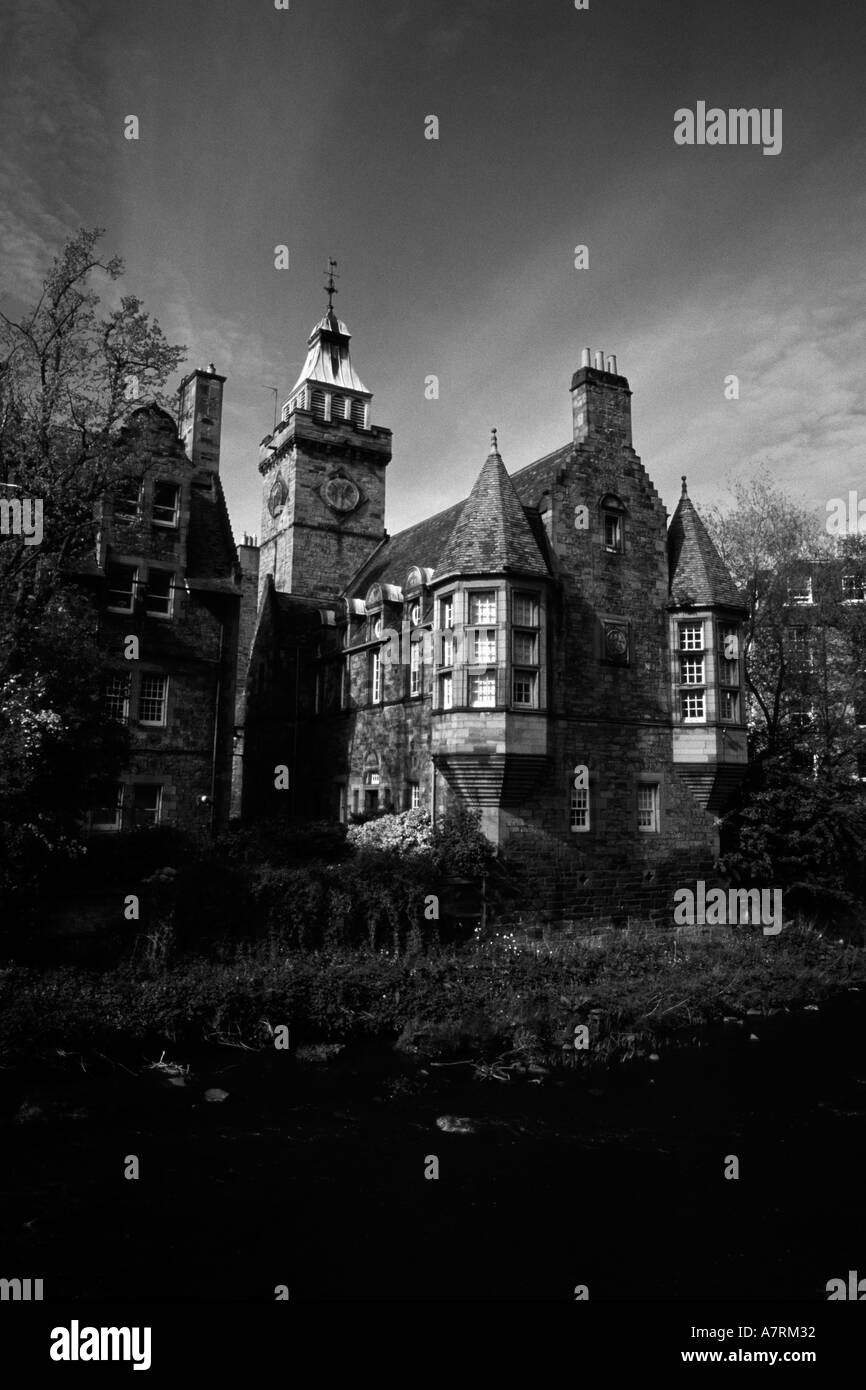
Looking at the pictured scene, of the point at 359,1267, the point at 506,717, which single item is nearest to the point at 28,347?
the point at 506,717

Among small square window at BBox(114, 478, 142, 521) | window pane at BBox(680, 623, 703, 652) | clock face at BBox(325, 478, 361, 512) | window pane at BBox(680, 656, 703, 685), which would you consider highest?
clock face at BBox(325, 478, 361, 512)

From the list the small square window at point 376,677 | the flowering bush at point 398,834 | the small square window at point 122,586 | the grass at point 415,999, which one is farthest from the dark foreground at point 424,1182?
the small square window at point 376,677

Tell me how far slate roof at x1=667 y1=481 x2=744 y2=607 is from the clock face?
18.4 m

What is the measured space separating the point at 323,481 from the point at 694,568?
21076mm

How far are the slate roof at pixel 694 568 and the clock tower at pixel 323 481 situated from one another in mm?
17720

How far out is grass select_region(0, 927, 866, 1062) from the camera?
56.9ft

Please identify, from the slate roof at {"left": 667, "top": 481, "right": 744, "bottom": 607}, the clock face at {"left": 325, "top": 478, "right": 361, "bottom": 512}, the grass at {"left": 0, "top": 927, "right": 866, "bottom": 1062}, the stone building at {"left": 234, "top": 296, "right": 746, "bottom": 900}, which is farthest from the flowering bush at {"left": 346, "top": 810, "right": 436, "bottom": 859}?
the clock face at {"left": 325, "top": 478, "right": 361, "bottom": 512}

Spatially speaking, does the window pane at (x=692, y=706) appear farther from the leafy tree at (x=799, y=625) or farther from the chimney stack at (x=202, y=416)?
the chimney stack at (x=202, y=416)

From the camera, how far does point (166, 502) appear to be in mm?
29703

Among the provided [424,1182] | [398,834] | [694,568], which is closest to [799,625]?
[694,568]

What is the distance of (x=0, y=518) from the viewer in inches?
744

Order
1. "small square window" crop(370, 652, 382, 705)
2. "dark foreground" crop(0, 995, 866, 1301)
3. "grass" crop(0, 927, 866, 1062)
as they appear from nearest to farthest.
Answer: "dark foreground" crop(0, 995, 866, 1301) < "grass" crop(0, 927, 866, 1062) < "small square window" crop(370, 652, 382, 705)

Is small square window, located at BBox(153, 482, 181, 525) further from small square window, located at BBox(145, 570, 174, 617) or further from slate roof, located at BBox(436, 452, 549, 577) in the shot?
slate roof, located at BBox(436, 452, 549, 577)

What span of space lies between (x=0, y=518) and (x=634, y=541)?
1821 centimetres
